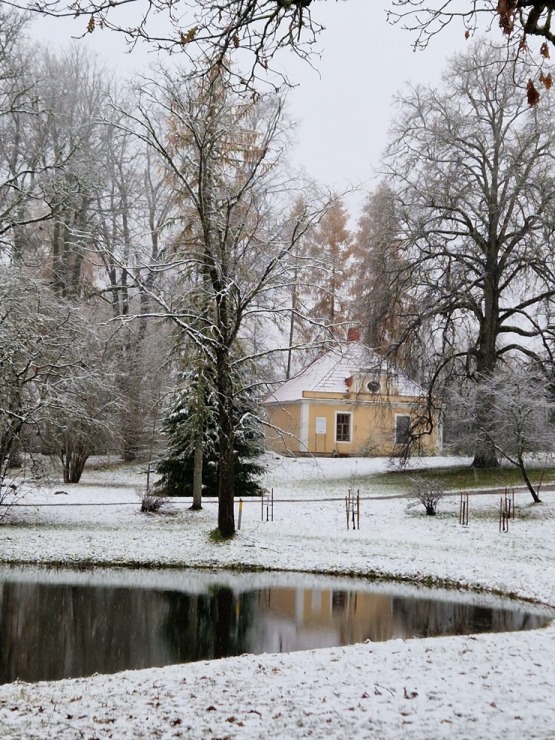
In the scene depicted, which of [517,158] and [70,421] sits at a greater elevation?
[517,158]

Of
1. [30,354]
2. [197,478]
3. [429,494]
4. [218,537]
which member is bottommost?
[218,537]

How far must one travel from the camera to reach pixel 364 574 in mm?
14734

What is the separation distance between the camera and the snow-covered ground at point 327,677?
5.79m

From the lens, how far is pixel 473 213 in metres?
27.8

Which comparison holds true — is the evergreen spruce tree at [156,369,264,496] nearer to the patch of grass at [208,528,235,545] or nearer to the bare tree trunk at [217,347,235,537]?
the bare tree trunk at [217,347,235,537]

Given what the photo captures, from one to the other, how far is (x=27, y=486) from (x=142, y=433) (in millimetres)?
7594

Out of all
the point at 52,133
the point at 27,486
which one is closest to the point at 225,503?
the point at 27,486

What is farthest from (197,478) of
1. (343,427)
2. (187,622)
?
(343,427)

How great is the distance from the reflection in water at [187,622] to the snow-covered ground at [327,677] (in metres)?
1.01

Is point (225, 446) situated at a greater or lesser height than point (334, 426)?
lesser

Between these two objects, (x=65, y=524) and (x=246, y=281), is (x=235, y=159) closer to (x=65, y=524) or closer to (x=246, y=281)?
(x=246, y=281)

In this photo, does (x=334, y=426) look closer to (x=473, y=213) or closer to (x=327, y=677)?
(x=473, y=213)

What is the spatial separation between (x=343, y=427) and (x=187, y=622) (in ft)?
93.8

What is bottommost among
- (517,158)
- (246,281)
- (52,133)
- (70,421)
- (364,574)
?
(364,574)
